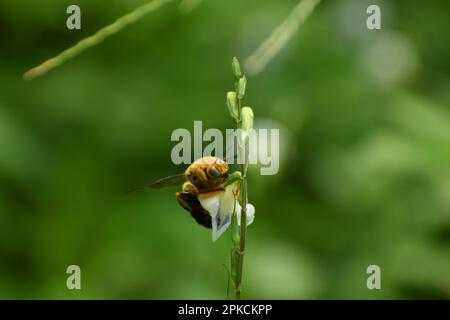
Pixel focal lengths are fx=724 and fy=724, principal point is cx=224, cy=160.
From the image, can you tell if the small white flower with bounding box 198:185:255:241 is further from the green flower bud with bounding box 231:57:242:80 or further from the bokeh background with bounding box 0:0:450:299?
the bokeh background with bounding box 0:0:450:299

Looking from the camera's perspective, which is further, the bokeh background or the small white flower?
the bokeh background

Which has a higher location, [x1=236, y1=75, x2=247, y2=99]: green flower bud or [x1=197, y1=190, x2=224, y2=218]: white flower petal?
[x1=236, y1=75, x2=247, y2=99]: green flower bud

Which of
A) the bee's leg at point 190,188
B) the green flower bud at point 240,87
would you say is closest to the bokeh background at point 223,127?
the bee's leg at point 190,188

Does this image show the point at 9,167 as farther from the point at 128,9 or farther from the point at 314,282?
the point at 314,282

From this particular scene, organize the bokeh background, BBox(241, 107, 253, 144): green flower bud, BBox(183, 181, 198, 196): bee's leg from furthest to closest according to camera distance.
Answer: the bokeh background < BBox(183, 181, 198, 196): bee's leg < BBox(241, 107, 253, 144): green flower bud

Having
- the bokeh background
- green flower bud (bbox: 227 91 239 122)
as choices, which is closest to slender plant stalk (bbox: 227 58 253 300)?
green flower bud (bbox: 227 91 239 122)

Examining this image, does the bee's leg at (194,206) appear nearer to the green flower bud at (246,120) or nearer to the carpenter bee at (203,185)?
the carpenter bee at (203,185)
